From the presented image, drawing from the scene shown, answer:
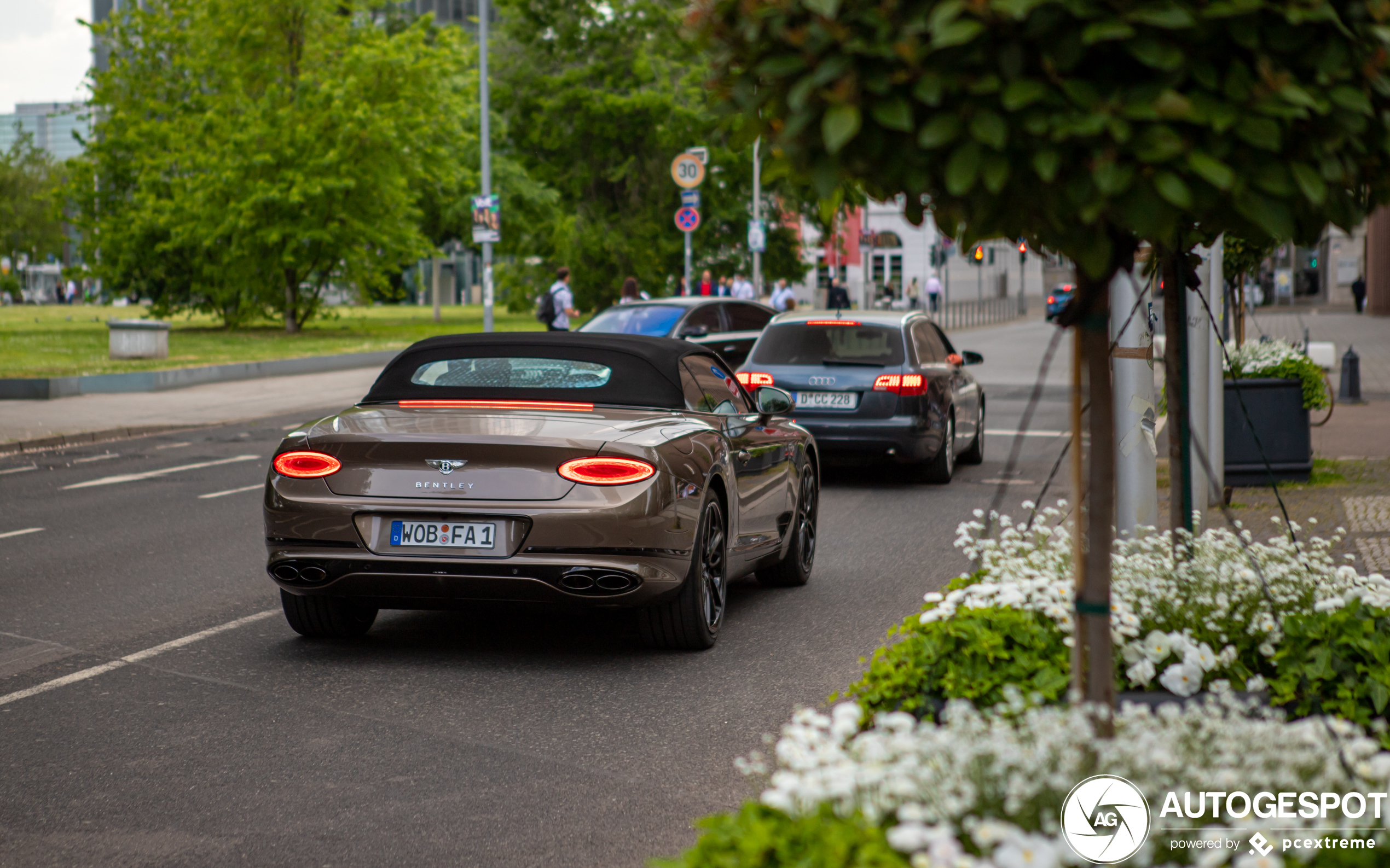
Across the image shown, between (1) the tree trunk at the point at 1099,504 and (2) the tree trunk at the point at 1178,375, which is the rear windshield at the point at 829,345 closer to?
(2) the tree trunk at the point at 1178,375

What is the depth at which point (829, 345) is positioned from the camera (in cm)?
1313

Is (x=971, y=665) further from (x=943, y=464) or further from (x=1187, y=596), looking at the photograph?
(x=943, y=464)

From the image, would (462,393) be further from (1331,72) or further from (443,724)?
(1331,72)

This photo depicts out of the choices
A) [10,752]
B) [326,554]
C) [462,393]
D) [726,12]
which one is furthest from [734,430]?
[726,12]

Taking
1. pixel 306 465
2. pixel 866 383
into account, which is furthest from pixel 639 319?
pixel 306 465

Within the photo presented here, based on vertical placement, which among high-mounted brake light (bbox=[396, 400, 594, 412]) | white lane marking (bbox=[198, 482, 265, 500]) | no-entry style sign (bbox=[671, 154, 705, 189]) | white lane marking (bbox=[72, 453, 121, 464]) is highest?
no-entry style sign (bbox=[671, 154, 705, 189])

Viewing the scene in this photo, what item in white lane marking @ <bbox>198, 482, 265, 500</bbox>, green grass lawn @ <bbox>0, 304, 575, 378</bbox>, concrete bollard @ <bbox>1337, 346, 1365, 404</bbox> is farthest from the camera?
green grass lawn @ <bbox>0, 304, 575, 378</bbox>

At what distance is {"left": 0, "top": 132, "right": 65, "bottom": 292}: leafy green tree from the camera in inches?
3376

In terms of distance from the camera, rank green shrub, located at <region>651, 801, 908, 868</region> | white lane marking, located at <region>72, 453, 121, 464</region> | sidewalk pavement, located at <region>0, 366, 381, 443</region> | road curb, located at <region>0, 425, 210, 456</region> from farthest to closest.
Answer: sidewalk pavement, located at <region>0, 366, 381, 443</region> < road curb, located at <region>0, 425, 210, 456</region> < white lane marking, located at <region>72, 453, 121, 464</region> < green shrub, located at <region>651, 801, 908, 868</region>

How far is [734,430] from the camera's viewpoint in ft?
23.9

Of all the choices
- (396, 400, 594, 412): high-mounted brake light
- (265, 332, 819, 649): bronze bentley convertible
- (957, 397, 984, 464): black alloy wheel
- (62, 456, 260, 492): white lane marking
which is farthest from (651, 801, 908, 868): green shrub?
(957, 397, 984, 464): black alloy wheel

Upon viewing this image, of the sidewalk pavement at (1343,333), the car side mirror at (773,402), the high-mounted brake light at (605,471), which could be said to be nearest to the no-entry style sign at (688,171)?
the sidewalk pavement at (1343,333)

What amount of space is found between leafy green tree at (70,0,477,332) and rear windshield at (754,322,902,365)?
89.9ft

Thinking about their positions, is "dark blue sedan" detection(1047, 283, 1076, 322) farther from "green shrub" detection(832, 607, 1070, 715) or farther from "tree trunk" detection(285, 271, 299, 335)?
"green shrub" detection(832, 607, 1070, 715)
